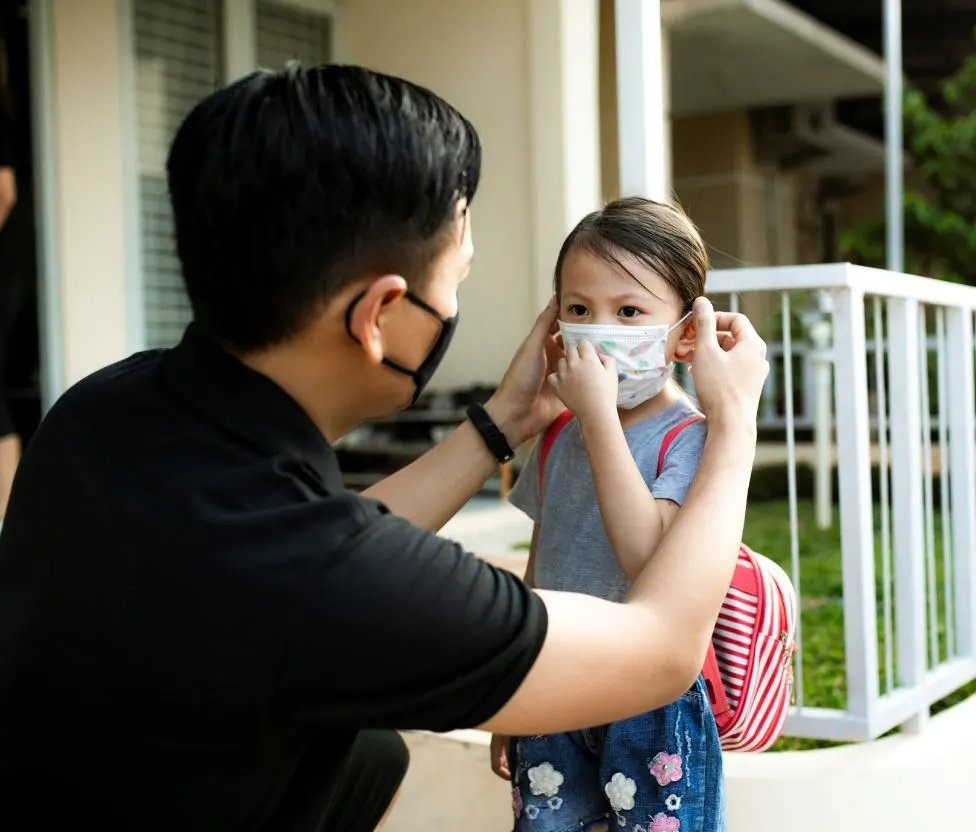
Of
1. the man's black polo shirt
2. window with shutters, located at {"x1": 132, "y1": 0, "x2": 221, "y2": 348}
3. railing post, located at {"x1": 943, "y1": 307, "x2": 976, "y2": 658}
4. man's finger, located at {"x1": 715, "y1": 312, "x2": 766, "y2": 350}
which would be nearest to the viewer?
the man's black polo shirt

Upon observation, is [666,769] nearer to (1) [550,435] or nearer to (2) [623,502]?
(2) [623,502]

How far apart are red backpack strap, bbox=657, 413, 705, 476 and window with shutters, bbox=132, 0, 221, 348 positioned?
434 centimetres

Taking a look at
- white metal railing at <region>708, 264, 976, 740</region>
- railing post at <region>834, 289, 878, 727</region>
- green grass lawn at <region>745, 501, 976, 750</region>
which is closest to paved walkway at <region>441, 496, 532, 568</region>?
green grass lawn at <region>745, 501, 976, 750</region>

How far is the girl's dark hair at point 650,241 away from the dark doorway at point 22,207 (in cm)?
379

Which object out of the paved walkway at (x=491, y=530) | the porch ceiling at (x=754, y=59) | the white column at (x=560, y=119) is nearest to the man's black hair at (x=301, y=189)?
the paved walkway at (x=491, y=530)

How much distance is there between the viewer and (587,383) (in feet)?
5.19

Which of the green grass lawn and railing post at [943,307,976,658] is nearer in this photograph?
railing post at [943,307,976,658]

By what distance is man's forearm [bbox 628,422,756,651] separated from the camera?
4.31 ft

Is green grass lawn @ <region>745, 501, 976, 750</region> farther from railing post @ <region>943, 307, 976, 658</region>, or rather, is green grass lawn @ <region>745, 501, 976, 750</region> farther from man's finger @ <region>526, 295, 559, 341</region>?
man's finger @ <region>526, 295, 559, 341</region>

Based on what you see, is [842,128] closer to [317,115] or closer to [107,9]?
[107,9]

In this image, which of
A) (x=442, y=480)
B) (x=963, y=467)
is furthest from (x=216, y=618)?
(x=963, y=467)

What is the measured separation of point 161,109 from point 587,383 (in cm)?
485

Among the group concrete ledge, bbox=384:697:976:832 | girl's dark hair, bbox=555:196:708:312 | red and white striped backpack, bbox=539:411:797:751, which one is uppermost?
girl's dark hair, bbox=555:196:708:312

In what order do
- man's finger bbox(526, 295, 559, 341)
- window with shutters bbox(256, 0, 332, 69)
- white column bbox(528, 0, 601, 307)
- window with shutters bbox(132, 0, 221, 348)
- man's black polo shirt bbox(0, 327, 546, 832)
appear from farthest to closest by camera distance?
window with shutters bbox(256, 0, 332, 69), white column bbox(528, 0, 601, 307), window with shutters bbox(132, 0, 221, 348), man's finger bbox(526, 295, 559, 341), man's black polo shirt bbox(0, 327, 546, 832)
